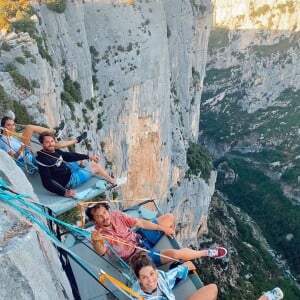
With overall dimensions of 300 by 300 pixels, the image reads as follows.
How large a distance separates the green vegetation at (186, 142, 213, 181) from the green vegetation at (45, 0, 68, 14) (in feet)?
53.4

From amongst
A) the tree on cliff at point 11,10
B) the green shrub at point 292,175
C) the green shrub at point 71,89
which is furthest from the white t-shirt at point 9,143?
the green shrub at point 292,175

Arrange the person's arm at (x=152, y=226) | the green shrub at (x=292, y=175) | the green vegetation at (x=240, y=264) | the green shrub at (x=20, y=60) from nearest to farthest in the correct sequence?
1. the person's arm at (x=152, y=226)
2. the green shrub at (x=20, y=60)
3. the green vegetation at (x=240, y=264)
4. the green shrub at (x=292, y=175)

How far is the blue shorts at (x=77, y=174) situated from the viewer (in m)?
8.18

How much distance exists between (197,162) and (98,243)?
27.3 metres

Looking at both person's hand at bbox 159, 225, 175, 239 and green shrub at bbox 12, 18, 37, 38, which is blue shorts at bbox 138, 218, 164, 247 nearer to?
person's hand at bbox 159, 225, 175, 239

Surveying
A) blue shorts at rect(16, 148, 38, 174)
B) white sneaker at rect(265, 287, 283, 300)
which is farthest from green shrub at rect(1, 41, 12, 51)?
white sneaker at rect(265, 287, 283, 300)

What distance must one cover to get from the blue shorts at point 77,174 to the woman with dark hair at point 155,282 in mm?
3121

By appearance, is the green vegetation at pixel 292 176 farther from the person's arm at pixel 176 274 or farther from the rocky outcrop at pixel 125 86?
→ the person's arm at pixel 176 274

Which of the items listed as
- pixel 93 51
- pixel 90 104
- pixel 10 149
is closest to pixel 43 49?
pixel 90 104

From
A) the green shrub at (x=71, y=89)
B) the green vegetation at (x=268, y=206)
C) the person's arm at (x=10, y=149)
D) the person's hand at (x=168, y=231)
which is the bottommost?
the green vegetation at (x=268, y=206)

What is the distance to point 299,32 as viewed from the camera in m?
71.7

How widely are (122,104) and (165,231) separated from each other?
16.2m

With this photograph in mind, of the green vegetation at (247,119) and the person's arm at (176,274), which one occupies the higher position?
the person's arm at (176,274)

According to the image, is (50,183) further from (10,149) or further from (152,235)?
(152,235)
